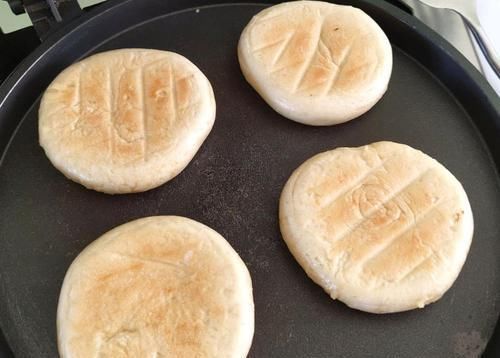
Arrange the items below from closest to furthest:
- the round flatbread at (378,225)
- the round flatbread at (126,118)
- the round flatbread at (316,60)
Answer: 1. the round flatbread at (378,225)
2. the round flatbread at (126,118)
3. the round flatbread at (316,60)

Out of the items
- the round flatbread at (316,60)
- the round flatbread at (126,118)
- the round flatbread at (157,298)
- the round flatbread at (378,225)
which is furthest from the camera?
the round flatbread at (316,60)

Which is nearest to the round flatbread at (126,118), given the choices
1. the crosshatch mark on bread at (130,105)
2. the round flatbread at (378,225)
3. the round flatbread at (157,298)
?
the crosshatch mark on bread at (130,105)

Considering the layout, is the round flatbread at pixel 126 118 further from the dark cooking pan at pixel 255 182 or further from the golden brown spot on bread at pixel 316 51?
the golden brown spot on bread at pixel 316 51

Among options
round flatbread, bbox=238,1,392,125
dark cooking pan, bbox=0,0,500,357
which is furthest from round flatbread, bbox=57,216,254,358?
round flatbread, bbox=238,1,392,125

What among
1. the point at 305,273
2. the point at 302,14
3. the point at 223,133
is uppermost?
the point at 302,14

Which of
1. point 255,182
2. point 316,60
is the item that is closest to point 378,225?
point 255,182

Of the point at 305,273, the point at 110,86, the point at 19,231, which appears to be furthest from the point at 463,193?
the point at 19,231

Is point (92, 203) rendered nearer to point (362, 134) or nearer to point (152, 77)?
point (152, 77)

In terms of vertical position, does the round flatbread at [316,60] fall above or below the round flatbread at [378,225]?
above
